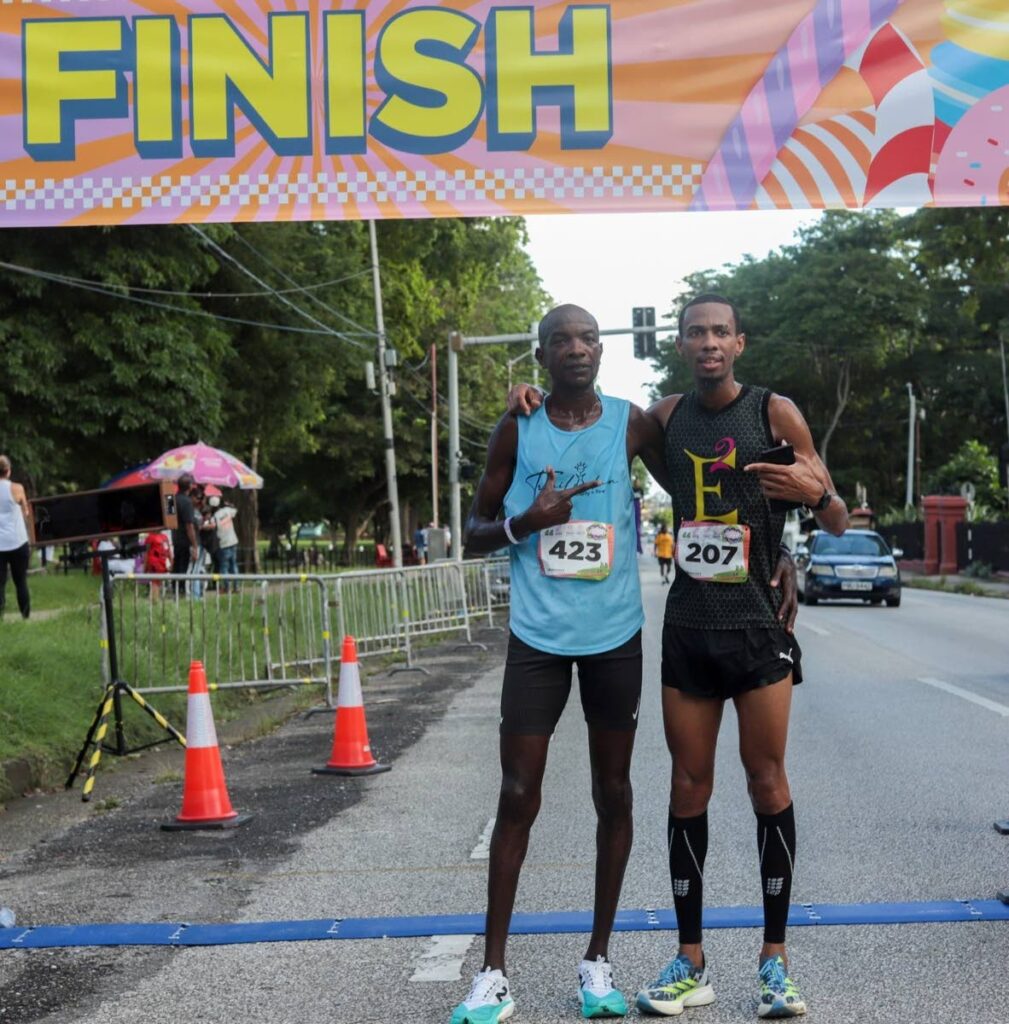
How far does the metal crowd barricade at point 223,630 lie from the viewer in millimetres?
11742

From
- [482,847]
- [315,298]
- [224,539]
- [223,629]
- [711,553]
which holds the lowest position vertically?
[482,847]

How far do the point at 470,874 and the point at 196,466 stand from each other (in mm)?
21237

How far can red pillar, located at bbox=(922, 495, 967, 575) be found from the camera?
51.1 meters

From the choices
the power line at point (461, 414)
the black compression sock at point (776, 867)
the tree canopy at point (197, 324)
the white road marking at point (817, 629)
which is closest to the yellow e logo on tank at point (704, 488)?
the black compression sock at point (776, 867)

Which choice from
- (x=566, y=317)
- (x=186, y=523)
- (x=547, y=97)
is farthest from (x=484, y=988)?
(x=186, y=523)

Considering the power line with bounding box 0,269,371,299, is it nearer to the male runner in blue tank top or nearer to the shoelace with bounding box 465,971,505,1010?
the male runner in blue tank top

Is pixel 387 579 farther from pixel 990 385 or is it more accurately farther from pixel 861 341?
pixel 990 385

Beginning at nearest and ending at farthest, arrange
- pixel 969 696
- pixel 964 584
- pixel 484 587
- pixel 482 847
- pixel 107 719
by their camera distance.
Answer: pixel 482 847
pixel 107 719
pixel 969 696
pixel 484 587
pixel 964 584

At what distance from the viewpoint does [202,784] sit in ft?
27.5

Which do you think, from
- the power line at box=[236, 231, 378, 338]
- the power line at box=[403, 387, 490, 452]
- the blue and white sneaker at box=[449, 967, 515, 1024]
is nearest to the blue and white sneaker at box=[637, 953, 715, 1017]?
the blue and white sneaker at box=[449, 967, 515, 1024]

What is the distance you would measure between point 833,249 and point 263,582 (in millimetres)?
56218

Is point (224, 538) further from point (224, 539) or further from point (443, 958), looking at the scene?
point (443, 958)

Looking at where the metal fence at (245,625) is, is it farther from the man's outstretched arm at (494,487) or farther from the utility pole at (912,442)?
the utility pole at (912,442)

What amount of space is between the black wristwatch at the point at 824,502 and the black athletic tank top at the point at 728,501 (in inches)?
4.0
